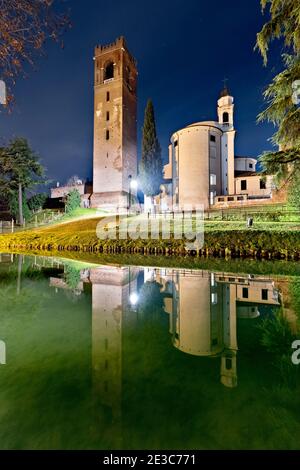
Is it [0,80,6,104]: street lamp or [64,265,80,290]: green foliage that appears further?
[64,265,80,290]: green foliage

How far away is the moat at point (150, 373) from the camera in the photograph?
1.67 meters

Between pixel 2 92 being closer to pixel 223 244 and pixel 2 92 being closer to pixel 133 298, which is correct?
pixel 133 298

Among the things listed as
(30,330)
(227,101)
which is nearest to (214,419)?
(30,330)

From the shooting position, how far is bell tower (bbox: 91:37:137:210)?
3784 cm

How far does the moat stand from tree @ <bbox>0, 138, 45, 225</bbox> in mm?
35462

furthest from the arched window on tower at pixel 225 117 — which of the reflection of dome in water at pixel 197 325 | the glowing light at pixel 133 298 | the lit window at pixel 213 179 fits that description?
the glowing light at pixel 133 298

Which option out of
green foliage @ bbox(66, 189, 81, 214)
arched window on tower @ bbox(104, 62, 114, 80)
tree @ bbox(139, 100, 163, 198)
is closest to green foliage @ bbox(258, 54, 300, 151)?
tree @ bbox(139, 100, 163, 198)

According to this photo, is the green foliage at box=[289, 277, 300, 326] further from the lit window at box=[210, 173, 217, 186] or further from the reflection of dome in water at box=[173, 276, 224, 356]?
the lit window at box=[210, 173, 217, 186]

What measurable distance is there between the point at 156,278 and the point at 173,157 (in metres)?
29.5

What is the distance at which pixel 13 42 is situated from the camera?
2.94 m

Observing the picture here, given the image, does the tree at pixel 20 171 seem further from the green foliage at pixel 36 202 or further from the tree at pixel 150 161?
the tree at pixel 150 161

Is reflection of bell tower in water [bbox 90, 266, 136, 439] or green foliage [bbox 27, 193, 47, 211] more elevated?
green foliage [bbox 27, 193, 47, 211]

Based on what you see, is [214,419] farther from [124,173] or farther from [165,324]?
[124,173]

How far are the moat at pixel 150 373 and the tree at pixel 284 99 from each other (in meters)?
5.10
